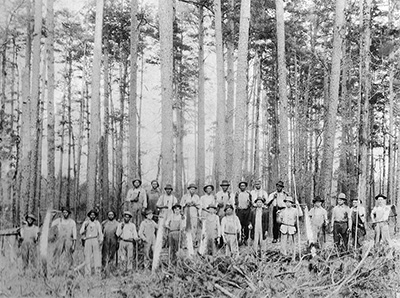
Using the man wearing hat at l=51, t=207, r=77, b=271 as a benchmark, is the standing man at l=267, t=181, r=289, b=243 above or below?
above

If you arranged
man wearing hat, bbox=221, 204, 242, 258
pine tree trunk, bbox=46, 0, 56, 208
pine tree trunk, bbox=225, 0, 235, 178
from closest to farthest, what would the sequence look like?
man wearing hat, bbox=221, 204, 242, 258 → pine tree trunk, bbox=46, 0, 56, 208 → pine tree trunk, bbox=225, 0, 235, 178

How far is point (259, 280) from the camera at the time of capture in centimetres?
657

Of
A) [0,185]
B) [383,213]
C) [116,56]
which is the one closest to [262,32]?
[116,56]

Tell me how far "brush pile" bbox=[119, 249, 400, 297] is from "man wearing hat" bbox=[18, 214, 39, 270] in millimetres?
1380

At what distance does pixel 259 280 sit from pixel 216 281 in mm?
645

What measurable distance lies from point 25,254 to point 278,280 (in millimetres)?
3764

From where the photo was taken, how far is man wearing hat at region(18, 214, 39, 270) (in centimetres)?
619

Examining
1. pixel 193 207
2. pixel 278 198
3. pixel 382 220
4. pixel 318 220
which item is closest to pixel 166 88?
pixel 193 207

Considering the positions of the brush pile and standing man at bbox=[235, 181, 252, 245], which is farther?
standing man at bbox=[235, 181, 252, 245]

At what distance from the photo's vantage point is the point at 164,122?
964 cm

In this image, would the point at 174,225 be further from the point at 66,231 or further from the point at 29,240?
the point at 29,240

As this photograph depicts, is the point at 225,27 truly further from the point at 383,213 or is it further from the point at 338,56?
the point at 383,213

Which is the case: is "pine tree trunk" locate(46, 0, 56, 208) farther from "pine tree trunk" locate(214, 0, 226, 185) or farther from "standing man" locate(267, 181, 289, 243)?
"standing man" locate(267, 181, 289, 243)

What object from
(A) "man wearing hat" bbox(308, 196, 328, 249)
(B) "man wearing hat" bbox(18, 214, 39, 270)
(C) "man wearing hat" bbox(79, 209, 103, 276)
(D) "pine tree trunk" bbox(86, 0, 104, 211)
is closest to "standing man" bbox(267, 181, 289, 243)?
(A) "man wearing hat" bbox(308, 196, 328, 249)
